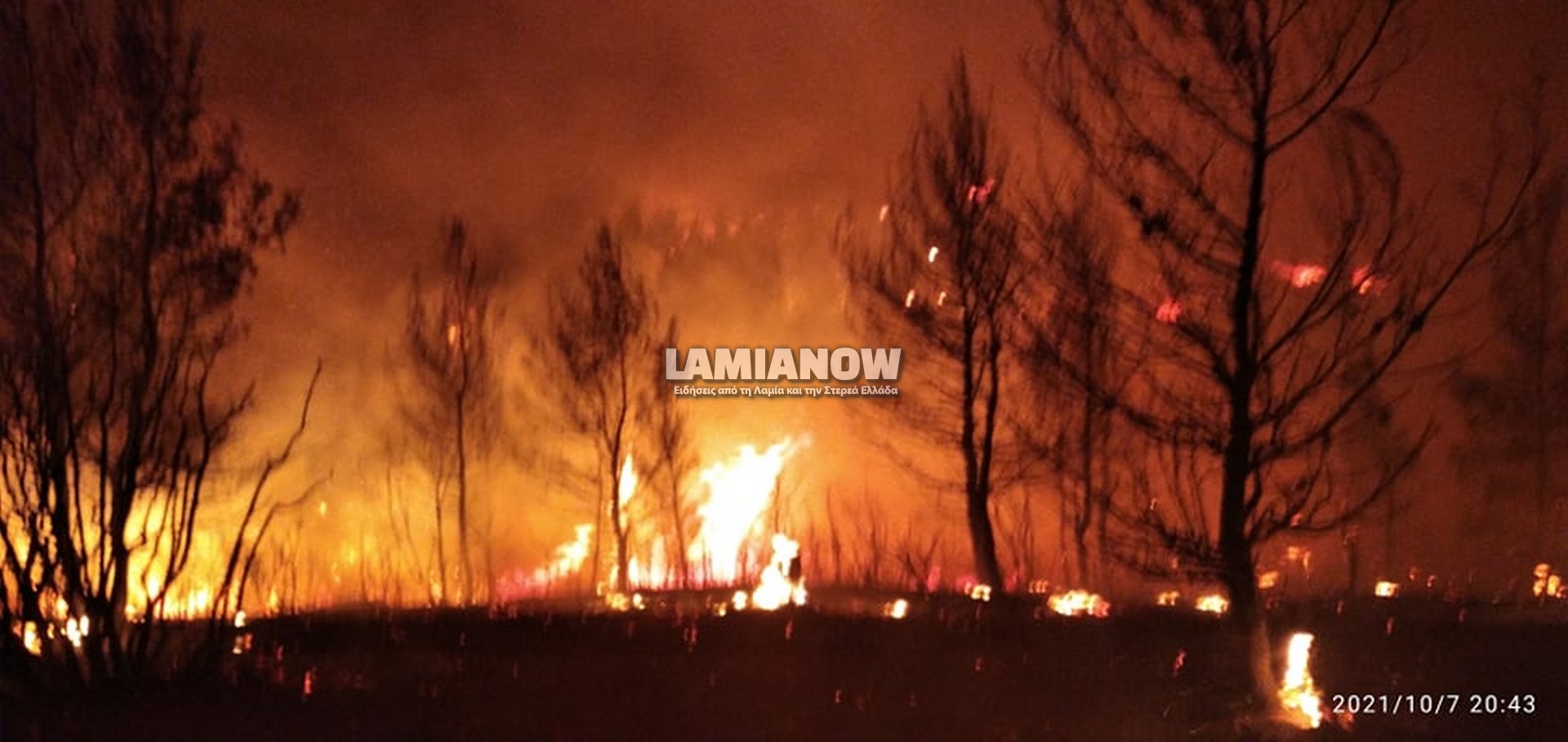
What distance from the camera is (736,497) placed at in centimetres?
1941

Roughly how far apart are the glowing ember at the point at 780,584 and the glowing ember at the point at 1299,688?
19.9 ft

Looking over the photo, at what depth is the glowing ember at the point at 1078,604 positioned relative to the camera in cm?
1377

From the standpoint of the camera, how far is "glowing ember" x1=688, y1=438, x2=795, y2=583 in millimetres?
19000

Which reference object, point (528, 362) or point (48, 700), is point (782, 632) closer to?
point (48, 700)

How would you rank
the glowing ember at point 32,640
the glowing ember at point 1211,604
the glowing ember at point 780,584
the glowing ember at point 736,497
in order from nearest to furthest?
the glowing ember at point 32,640 → the glowing ember at point 1211,604 → the glowing ember at point 780,584 → the glowing ember at point 736,497

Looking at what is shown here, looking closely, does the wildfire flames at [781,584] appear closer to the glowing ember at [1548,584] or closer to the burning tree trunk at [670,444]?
the burning tree trunk at [670,444]

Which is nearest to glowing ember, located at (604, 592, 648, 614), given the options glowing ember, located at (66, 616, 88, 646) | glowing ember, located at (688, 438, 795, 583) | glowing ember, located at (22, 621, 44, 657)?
glowing ember, located at (688, 438, 795, 583)

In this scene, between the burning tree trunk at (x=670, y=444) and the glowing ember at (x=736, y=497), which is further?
the burning tree trunk at (x=670, y=444)

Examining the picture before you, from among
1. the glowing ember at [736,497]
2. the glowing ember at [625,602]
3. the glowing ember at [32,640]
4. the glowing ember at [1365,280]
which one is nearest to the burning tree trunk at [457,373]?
the glowing ember at [736,497]

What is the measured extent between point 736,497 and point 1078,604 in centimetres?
656

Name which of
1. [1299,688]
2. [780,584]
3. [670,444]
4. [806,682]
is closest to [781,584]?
[780,584]

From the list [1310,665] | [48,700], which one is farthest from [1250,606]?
[48,700]

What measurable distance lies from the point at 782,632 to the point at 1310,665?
448cm

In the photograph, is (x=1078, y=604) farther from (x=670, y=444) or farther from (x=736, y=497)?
(x=670, y=444)
